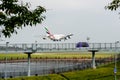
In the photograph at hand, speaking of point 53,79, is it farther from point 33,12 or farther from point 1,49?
point 33,12

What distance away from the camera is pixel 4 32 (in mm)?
15695

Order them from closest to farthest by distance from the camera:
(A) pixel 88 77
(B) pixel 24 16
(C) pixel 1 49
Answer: (B) pixel 24 16, (A) pixel 88 77, (C) pixel 1 49

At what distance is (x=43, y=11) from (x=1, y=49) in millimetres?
90370

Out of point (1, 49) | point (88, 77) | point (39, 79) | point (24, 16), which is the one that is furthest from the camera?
point (1, 49)

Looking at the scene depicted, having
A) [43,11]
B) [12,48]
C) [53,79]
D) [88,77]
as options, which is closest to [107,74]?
[88,77]

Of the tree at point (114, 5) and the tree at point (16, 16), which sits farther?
the tree at point (114, 5)

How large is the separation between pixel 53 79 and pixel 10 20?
7534 centimetres

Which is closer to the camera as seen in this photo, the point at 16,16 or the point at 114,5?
the point at 16,16

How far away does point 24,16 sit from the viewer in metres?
15.5

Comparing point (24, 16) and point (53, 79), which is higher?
point (24, 16)

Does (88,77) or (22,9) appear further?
(88,77)

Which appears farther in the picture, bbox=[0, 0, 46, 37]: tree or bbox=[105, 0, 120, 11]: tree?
bbox=[105, 0, 120, 11]: tree

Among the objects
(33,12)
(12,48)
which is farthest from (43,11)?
(12,48)

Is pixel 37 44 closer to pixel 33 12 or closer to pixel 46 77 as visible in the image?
pixel 46 77
